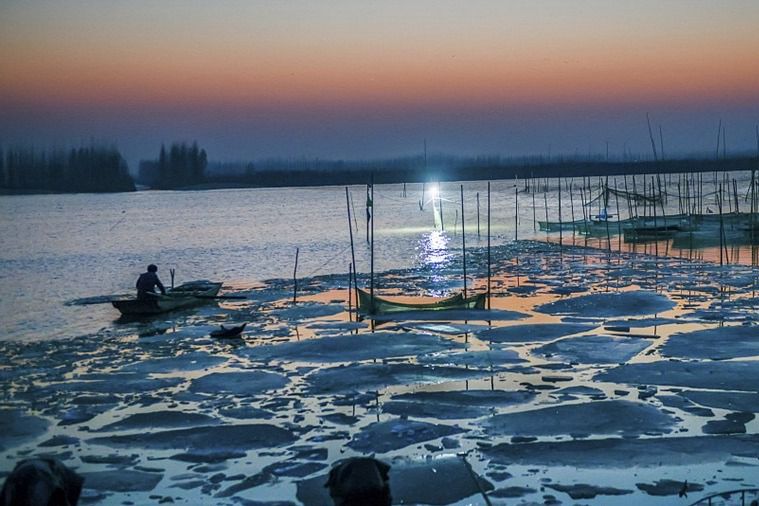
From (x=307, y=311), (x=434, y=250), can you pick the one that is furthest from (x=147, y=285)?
(x=434, y=250)

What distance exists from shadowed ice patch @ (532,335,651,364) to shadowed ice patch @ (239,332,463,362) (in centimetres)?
151

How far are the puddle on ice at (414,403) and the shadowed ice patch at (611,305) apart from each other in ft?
0.29

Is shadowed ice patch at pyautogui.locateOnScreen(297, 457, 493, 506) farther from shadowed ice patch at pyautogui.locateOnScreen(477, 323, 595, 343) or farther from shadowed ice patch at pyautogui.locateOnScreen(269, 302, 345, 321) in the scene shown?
shadowed ice patch at pyautogui.locateOnScreen(269, 302, 345, 321)

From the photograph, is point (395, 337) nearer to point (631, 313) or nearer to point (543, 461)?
point (631, 313)

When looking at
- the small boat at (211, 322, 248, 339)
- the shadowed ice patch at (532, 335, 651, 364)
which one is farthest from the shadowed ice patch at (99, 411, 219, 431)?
the shadowed ice patch at (532, 335, 651, 364)

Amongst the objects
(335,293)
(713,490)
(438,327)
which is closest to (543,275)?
(335,293)

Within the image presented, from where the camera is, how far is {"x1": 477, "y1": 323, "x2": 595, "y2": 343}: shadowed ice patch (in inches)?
555

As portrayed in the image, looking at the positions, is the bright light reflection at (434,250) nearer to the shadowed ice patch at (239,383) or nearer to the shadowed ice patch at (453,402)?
the shadowed ice patch at (239,383)

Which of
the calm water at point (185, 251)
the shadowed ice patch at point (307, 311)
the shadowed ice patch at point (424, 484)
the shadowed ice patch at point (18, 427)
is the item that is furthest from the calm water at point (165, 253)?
the shadowed ice patch at point (424, 484)

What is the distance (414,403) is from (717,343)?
17.8 feet

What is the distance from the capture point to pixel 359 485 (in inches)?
168

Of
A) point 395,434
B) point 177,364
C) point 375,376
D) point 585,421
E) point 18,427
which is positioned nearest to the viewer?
point 395,434

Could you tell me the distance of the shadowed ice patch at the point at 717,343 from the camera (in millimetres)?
12414

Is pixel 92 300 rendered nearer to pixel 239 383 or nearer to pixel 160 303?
pixel 160 303
